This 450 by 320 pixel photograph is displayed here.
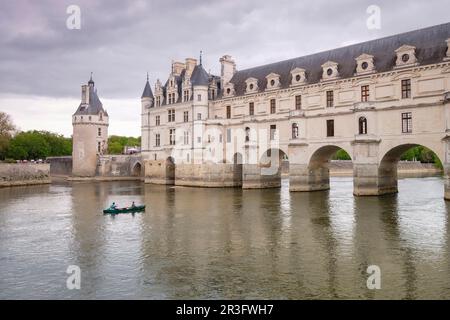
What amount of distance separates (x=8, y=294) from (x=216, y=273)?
5.62 metres

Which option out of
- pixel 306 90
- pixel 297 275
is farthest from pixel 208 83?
pixel 297 275

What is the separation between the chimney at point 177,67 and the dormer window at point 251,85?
12577 millimetres

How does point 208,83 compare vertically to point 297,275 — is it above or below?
above

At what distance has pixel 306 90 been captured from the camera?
3684cm

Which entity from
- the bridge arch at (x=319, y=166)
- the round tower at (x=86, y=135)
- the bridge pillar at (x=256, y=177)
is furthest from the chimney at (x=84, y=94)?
the bridge arch at (x=319, y=166)

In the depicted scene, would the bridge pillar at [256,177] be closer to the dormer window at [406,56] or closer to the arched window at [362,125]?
the arched window at [362,125]

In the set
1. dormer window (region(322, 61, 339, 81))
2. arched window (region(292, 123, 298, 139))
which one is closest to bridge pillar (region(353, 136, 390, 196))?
dormer window (region(322, 61, 339, 81))

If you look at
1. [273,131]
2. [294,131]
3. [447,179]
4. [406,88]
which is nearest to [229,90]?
[273,131]

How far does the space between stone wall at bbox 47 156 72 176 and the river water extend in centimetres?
3822

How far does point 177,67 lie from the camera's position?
173 ft

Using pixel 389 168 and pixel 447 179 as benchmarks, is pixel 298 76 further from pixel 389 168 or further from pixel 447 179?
pixel 447 179

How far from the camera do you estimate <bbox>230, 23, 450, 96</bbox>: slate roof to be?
29.4 meters

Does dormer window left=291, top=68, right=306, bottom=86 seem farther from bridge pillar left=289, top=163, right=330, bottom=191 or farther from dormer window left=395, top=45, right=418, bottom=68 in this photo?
dormer window left=395, top=45, right=418, bottom=68
